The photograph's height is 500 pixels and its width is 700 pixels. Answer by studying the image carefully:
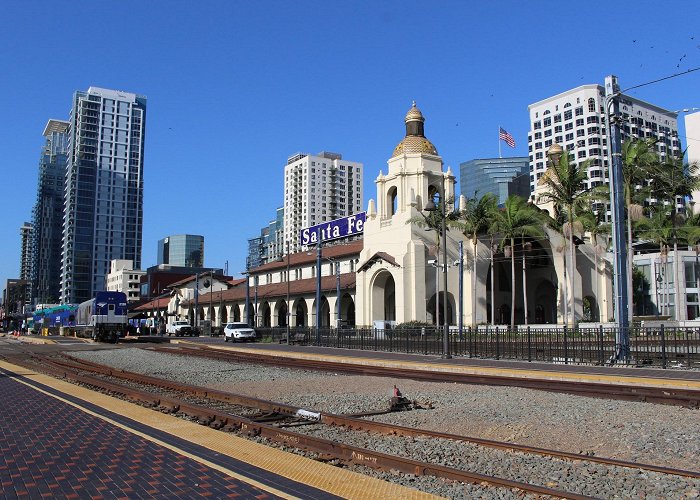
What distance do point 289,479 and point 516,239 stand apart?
54465mm

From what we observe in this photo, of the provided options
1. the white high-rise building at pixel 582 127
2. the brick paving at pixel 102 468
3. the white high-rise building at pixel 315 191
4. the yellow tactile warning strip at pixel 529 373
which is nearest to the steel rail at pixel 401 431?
the brick paving at pixel 102 468

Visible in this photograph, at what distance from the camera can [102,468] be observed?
795cm

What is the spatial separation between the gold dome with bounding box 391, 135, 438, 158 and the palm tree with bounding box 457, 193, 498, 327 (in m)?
7.96

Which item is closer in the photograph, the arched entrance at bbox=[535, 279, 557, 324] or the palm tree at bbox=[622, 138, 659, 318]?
the palm tree at bbox=[622, 138, 659, 318]

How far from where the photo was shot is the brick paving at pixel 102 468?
6.91 meters

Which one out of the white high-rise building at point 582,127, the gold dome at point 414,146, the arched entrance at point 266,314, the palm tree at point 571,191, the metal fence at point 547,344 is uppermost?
the white high-rise building at point 582,127

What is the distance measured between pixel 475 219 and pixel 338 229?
87.4 ft

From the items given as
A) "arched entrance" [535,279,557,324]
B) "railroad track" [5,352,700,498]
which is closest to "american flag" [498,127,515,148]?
"arched entrance" [535,279,557,324]

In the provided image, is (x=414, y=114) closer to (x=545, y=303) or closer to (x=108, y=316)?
(x=545, y=303)

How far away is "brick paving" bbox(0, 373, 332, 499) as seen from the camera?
6910mm

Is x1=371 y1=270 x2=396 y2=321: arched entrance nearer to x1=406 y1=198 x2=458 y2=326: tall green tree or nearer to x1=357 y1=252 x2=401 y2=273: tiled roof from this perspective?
x1=357 y1=252 x2=401 y2=273: tiled roof

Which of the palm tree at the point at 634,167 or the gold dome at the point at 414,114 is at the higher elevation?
the gold dome at the point at 414,114

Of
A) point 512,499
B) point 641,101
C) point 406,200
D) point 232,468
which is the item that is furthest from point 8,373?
point 641,101

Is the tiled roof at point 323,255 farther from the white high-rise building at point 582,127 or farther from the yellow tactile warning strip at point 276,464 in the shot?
the white high-rise building at point 582,127
